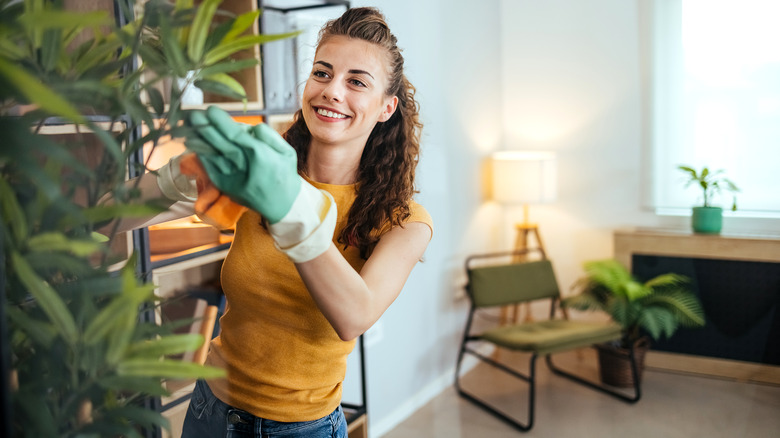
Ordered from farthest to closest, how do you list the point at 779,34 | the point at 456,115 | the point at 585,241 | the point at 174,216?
the point at 585,241 < the point at 456,115 < the point at 779,34 < the point at 174,216

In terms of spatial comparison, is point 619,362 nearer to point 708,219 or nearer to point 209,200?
point 708,219

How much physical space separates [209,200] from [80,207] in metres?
0.14

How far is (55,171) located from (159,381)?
163 millimetres

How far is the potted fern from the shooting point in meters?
0.41

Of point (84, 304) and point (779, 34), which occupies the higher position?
point (779, 34)

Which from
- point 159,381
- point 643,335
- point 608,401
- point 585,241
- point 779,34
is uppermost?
point 779,34

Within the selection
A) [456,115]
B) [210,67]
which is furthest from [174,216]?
[456,115]

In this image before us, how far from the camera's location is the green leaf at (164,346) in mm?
458

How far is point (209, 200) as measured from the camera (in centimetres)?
59

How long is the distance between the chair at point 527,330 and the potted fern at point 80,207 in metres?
2.16

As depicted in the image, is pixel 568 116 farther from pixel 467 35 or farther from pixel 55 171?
pixel 55 171

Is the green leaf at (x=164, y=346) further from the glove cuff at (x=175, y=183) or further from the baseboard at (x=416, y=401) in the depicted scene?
the baseboard at (x=416, y=401)

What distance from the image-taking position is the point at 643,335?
2979 millimetres

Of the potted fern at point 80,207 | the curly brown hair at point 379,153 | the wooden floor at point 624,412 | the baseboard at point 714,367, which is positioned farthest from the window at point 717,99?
the potted fern at point 80,207
